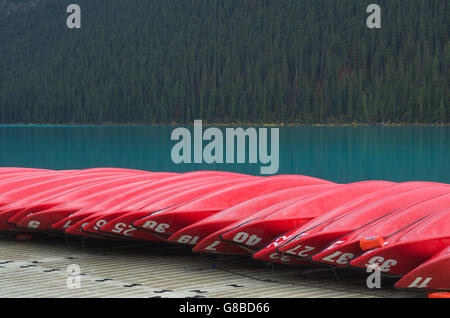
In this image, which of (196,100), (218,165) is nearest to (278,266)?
(218,165)

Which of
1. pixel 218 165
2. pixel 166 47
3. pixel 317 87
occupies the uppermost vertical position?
pixel 166 47

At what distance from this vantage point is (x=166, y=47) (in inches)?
6033

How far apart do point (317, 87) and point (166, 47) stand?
4052 cm

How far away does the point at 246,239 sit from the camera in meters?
8.97

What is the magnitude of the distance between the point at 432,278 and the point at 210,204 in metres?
4.02

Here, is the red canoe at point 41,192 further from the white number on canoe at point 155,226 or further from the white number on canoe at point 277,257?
the white number on canoe at point 277,257

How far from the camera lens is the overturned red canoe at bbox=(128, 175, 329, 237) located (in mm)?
9750

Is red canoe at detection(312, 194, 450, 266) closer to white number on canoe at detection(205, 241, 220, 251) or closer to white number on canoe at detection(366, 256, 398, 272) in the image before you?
white number on canoe at detection(366, 256, 398, 272)

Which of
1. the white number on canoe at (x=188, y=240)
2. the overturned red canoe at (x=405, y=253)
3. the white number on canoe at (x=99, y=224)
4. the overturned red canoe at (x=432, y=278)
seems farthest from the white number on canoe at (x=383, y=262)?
the white number on canoe at (x=99, y=224)

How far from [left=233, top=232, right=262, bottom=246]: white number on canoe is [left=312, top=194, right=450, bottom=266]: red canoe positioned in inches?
49.4

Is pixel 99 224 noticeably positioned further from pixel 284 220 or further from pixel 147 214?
pixel 284 220

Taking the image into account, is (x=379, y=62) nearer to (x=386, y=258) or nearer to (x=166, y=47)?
(x=166, y=47)

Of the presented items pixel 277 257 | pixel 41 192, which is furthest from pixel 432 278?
pixel 41 192

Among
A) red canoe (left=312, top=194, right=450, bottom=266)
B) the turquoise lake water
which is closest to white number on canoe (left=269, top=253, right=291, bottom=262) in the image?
red canoe (left=312, top=194, right=450, bottom=266)
